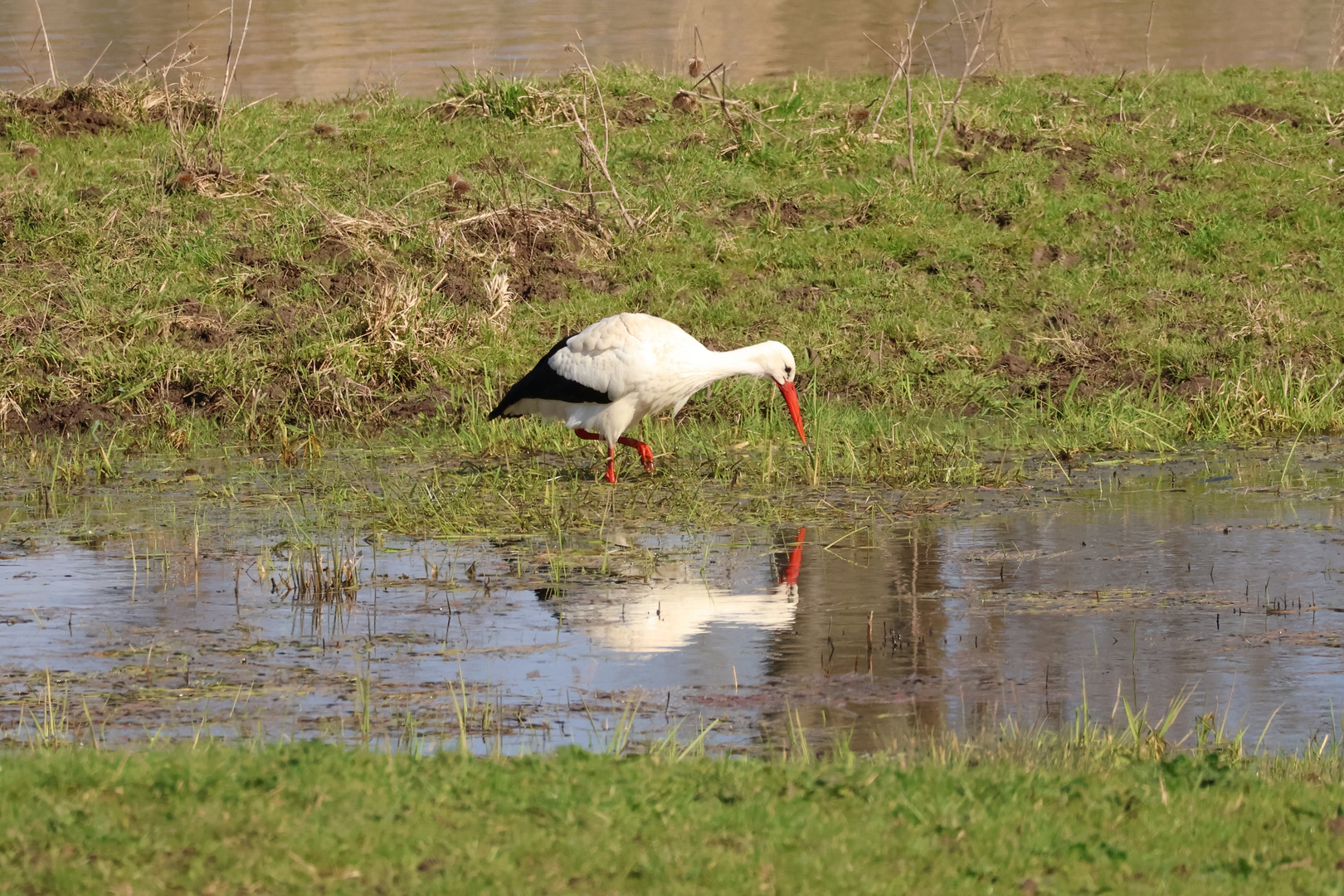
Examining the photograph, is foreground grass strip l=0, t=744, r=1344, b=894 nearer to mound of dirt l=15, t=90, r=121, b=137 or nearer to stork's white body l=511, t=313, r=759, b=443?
stork's white body l=511, t=313, r=759, b=443

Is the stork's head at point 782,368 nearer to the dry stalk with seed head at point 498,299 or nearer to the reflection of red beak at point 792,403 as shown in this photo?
the reflection of red beak at point 792,403

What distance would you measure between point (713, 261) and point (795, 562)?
6643 mm

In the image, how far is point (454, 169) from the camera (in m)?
16.6

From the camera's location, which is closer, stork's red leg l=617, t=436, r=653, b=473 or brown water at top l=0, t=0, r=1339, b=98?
stork's red leg l=617, t=436, r=653, b=473

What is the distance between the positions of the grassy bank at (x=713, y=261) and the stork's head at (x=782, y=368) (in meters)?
0.25

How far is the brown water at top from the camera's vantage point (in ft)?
79.0

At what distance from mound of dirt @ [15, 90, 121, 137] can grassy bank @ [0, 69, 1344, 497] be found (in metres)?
0.04

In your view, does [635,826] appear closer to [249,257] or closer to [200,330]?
[200,330]

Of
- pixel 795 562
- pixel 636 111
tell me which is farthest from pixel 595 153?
pixel 795 562

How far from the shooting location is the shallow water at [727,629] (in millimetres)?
6348

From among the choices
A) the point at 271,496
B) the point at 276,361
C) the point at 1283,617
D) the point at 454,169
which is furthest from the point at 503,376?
the point at 1283,617

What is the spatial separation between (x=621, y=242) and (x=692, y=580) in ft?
23.4

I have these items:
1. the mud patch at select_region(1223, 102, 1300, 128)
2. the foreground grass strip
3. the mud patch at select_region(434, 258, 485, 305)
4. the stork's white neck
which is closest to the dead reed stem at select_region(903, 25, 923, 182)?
the mud patch at select_region(1223, 102, 1300, 128)

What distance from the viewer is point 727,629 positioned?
7.48 m
